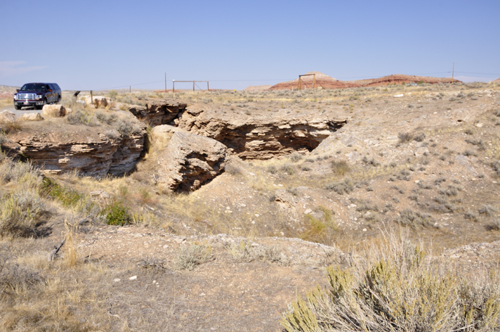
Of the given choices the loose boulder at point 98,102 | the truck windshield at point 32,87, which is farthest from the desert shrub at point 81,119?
the truck windshield at point 32,87

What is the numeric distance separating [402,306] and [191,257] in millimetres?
3665

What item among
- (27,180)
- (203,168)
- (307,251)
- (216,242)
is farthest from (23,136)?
(307,251)

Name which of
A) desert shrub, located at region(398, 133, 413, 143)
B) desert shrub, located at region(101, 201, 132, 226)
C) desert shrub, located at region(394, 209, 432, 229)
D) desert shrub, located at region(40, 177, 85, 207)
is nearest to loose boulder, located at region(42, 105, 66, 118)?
desert shrub, located at region(40, 177, 85, 207)

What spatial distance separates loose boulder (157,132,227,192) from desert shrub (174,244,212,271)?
326 inches

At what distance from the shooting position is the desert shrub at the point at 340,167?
17328 millimetres

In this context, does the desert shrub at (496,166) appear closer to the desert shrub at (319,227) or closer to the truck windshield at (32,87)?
the desert shrub at (319,227)

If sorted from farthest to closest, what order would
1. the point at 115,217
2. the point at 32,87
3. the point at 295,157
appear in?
the point at 295,157 < the point at 32,87 < the point at 115,217

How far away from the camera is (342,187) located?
1495cm

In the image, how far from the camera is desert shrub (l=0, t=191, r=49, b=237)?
5.41 metres

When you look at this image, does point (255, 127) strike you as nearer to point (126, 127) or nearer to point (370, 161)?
point (370, 161)

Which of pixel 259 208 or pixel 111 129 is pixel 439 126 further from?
pixel 111 129

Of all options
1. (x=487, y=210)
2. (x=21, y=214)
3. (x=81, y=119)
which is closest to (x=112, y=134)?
(x=81, y=119)

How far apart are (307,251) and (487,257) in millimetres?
4469

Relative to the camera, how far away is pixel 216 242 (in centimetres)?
654
